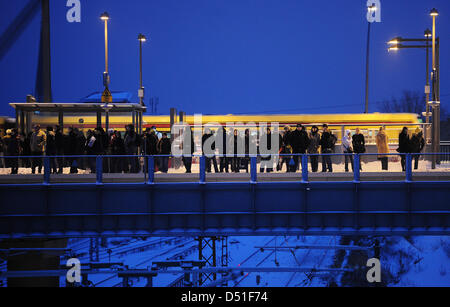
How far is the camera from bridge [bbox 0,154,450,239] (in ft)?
60.5

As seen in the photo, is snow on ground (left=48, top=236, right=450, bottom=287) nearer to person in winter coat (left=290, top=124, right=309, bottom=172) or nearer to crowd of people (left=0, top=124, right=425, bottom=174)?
crowd of people (left=0, top=124, right=425, bottom=174)

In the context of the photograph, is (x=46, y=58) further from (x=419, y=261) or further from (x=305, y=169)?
(x=419, y=261)

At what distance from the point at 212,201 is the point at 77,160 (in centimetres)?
428

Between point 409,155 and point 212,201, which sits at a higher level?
point 409,155

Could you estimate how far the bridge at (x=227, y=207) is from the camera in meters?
18.5

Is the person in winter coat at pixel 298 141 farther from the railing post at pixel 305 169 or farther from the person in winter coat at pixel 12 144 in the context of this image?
the person in winter coat at pixel 12 144

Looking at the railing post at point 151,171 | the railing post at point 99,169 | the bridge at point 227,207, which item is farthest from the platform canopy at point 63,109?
the bridge at point 227,207

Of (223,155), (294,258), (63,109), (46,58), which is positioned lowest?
(294,258)

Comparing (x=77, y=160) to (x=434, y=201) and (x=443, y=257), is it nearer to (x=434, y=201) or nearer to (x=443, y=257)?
(x=434, y=201)

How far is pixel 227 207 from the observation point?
18.6 m

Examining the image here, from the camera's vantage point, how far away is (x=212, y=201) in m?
18.5

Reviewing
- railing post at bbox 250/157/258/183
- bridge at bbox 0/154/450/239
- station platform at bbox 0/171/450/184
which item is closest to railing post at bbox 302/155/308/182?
bridge at bbox 0/154/450/239

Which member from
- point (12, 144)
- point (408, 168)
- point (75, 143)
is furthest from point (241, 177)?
point (12, 144)
